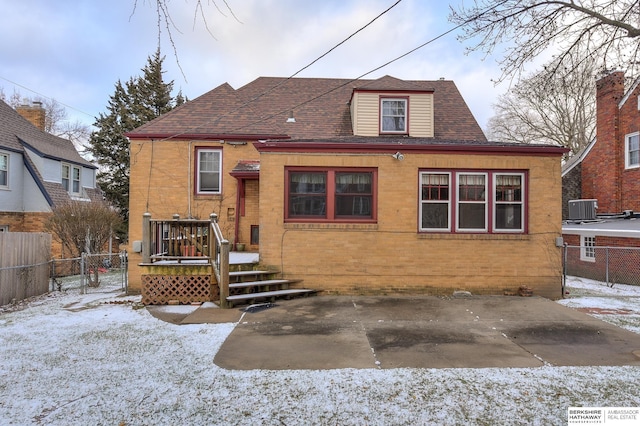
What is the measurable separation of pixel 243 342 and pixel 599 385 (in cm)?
458

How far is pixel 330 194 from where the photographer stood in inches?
364

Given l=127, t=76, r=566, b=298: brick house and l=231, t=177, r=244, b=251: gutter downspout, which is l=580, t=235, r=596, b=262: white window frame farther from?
l=231, t=177, r=244, b=251: gutter downspout

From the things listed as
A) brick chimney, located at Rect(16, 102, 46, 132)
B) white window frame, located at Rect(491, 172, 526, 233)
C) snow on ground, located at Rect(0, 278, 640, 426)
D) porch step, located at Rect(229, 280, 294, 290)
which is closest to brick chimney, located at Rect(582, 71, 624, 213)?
white window frame, located at Rect(491, 172, 526, 233)

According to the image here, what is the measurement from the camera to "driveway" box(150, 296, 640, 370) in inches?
188

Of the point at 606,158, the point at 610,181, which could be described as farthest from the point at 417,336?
the point at 606,158

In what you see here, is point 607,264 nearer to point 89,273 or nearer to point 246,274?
point 246,274

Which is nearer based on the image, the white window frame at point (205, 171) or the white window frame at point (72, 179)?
the white window frame at point (205, 171)

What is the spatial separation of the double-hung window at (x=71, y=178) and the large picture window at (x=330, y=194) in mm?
16363

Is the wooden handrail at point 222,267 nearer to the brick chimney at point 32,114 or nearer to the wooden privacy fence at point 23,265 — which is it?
the wooden privacy fence at point 23,265

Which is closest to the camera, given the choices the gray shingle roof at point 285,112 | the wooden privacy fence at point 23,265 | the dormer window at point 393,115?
the wooden privacy fence at point 23,265

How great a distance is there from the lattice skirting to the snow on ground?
249 cm

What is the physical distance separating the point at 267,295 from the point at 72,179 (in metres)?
17.8

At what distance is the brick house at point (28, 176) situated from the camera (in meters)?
16.0


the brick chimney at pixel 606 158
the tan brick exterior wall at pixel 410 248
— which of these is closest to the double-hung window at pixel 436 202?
the tan brick exterior wall at pixel 410 248
